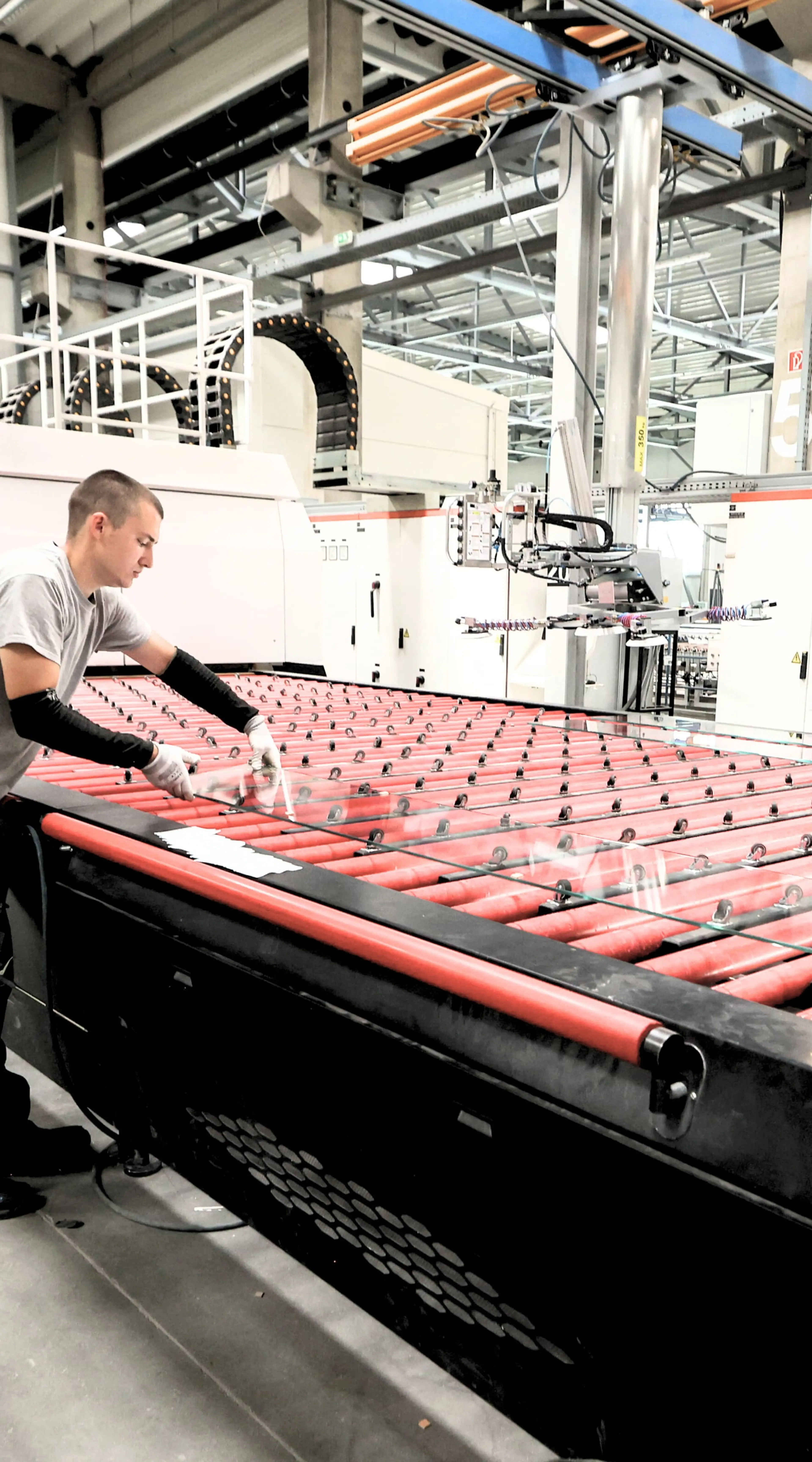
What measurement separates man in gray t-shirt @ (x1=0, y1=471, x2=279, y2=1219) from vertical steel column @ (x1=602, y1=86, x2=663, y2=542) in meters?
2.87

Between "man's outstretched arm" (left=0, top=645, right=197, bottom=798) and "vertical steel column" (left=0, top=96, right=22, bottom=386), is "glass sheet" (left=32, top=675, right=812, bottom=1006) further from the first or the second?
"vertical steel column" (left=0, top=96, right=22, bottom=386)

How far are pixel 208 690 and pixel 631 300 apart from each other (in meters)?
3.19

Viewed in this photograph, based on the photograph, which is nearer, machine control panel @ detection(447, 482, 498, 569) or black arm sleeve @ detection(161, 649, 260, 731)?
black arm sleeve @ detection(161, 649, 260, 731)

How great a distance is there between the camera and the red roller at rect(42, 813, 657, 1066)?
3.48 ft

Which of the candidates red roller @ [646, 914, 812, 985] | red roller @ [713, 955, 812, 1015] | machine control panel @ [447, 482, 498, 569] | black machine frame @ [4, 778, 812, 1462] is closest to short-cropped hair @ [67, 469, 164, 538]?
black machine frame @ [4, 778, 812, 1462]

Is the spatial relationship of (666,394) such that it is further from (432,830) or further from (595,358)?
(432,830)

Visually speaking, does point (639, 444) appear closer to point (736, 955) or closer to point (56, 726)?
point (56, 726)

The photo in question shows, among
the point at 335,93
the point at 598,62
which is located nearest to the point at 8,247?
the point at 335,93

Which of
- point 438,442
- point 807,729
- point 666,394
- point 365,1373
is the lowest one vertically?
point 365,1373

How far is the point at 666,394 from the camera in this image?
1600 centimetres

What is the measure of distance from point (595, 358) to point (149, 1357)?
17.7ft

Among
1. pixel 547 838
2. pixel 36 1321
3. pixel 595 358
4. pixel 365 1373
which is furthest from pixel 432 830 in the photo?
pixel 595 358

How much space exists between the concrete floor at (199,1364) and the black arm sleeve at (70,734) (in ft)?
3.57

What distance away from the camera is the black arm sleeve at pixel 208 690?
110 inches
